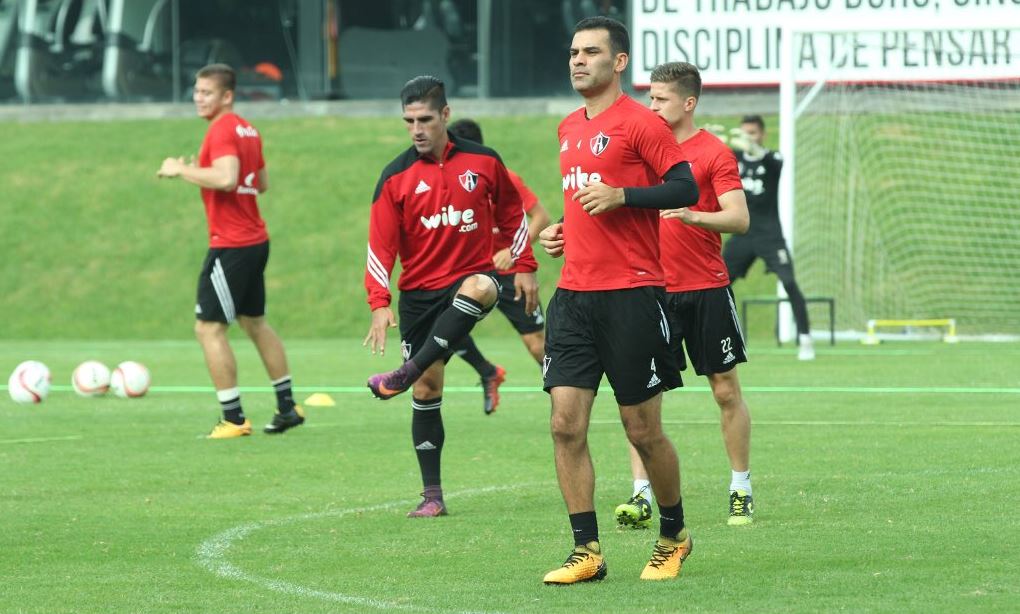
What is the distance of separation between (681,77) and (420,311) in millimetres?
1733

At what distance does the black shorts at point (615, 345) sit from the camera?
21.0ft

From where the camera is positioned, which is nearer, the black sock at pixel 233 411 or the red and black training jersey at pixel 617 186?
the red and black training jersey at pixel 617 186

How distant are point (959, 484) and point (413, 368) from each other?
9.64ft

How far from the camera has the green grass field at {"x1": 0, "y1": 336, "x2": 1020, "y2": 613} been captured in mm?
6105

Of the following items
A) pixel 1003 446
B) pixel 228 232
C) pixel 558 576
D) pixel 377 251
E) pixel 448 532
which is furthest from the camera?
pixel 228 232

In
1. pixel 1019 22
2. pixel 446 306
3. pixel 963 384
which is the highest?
pixel 1019 22

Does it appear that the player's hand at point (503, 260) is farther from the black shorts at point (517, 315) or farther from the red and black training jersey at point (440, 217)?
the black shorts at point (517, 315)

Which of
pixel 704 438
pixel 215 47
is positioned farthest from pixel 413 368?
pixel 215 47

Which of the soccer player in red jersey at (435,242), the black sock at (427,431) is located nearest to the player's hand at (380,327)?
the soccer player in red jersey at (435,242)

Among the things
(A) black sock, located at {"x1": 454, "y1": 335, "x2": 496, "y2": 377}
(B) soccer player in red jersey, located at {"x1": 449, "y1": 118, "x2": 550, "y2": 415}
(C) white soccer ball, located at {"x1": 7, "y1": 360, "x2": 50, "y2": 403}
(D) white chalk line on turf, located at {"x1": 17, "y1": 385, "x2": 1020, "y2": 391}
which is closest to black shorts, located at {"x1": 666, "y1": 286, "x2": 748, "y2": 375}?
(B) soccer player in red jersey, located at {"x1": 449, "y1": 118, "x2": 550, "y2": 415}

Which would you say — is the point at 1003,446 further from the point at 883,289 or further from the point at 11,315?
the point at 11,315

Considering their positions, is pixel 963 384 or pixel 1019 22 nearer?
pixel 963 384

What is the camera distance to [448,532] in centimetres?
760


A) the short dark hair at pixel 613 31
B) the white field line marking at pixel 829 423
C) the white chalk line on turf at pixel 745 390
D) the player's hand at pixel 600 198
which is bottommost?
the white chalk line on turf at pixel 745 390
